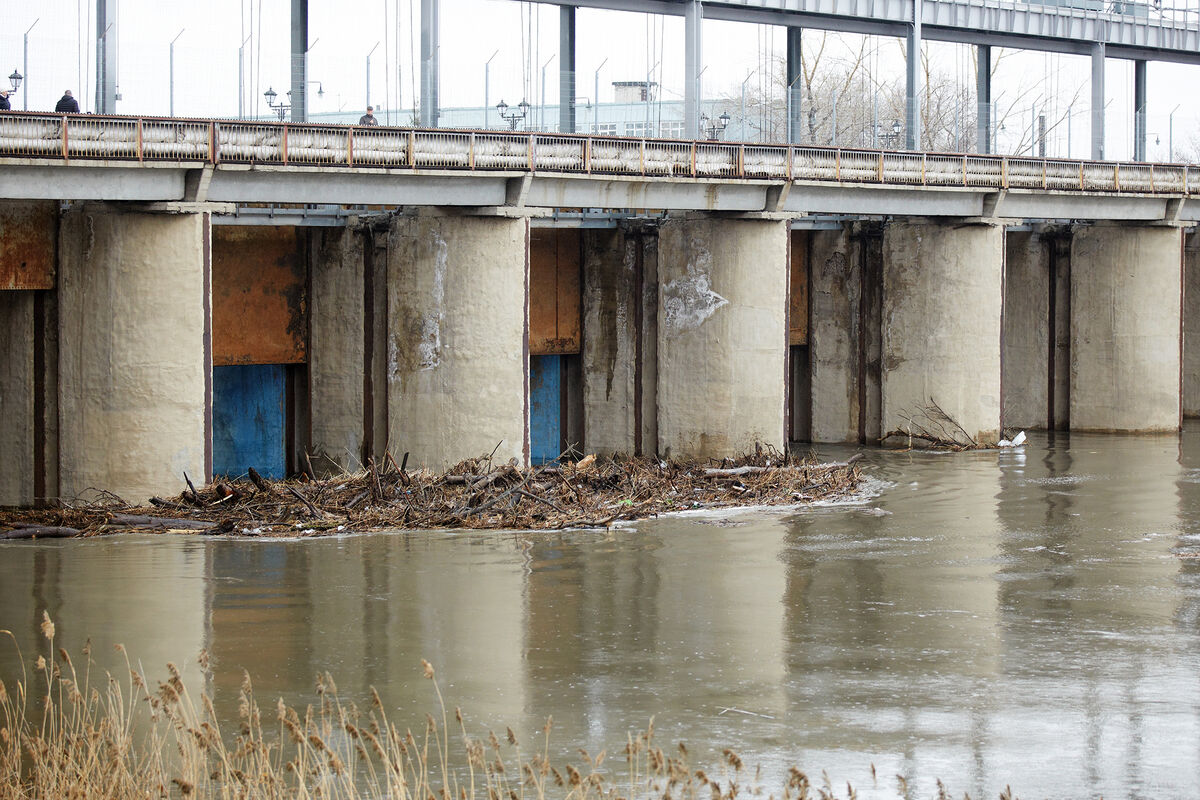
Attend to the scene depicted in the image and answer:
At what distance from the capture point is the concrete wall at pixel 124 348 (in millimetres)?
22438

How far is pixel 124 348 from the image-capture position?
22.5m

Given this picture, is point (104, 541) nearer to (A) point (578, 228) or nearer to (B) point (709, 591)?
(B) point (709, 591)

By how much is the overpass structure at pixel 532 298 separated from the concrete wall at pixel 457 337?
0.05 m

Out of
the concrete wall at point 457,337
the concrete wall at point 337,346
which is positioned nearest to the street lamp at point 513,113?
the concrete wall at point 337,346

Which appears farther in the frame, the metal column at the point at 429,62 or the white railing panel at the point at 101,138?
the metal column at the point at 429,62

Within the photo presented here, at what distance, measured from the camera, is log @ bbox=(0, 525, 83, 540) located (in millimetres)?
20625

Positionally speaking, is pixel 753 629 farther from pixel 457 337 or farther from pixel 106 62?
pixel 106 62

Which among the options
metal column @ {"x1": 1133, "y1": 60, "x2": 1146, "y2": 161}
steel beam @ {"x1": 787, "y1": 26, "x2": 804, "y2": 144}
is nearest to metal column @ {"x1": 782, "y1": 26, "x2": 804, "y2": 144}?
steel beam @ {"x1": 787, "y1": 26, "x2": 804, "y2": 144}

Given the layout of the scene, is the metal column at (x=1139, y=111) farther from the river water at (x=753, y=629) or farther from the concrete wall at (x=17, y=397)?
the concrete wall at (x=17, y=397)

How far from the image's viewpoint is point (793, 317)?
36.3 meters

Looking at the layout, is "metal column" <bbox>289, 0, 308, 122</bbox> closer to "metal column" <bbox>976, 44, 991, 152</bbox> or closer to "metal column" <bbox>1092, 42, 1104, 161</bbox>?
"metal column" <bbox>976, 44, 991, 152</bbox>

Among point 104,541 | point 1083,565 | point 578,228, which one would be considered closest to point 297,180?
point 104,541

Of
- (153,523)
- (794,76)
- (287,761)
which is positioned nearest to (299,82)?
(153,523)

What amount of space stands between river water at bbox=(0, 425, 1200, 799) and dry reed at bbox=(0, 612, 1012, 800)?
0.57 m
